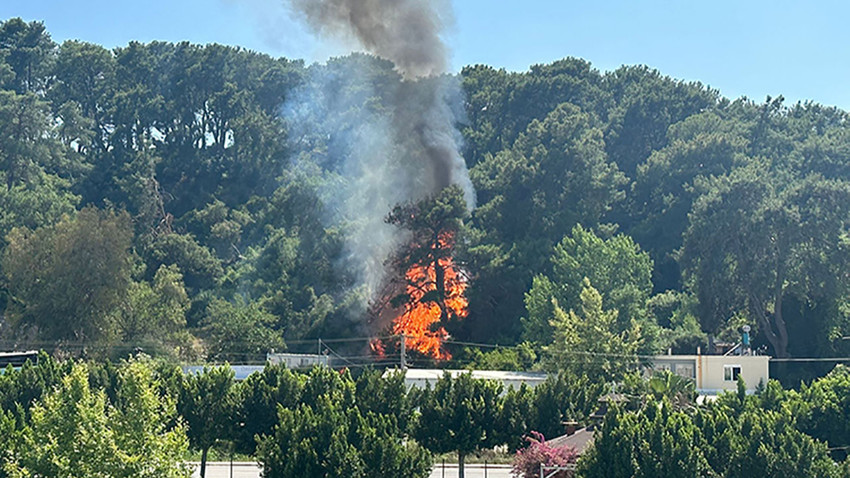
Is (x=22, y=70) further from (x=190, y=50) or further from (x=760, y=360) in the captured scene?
(x=760, y=360)

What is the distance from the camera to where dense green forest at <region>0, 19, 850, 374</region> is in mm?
92312

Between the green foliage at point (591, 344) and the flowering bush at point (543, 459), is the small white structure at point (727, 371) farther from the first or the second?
the flowering bush at point (543, 459)

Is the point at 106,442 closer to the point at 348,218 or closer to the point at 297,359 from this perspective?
the point at 297,359

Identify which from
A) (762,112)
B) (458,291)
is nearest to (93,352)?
(458,291)

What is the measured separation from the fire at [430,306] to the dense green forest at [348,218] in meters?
1.38

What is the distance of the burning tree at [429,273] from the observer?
9412 centimetres

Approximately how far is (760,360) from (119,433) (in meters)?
50.2

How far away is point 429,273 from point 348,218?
46.5 feet

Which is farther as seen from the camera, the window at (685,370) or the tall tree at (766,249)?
the tall tree at (766,249)

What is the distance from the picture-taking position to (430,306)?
94.9 m

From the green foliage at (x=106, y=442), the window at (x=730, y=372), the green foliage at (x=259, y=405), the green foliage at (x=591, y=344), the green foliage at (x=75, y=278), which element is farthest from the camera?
the green foliage at (x=75, y=278)

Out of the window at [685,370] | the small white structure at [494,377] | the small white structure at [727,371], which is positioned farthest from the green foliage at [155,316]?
the small white structure at [727,371]

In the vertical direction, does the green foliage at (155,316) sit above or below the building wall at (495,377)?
above

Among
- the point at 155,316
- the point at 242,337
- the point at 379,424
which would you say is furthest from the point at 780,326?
the point at 379,424
